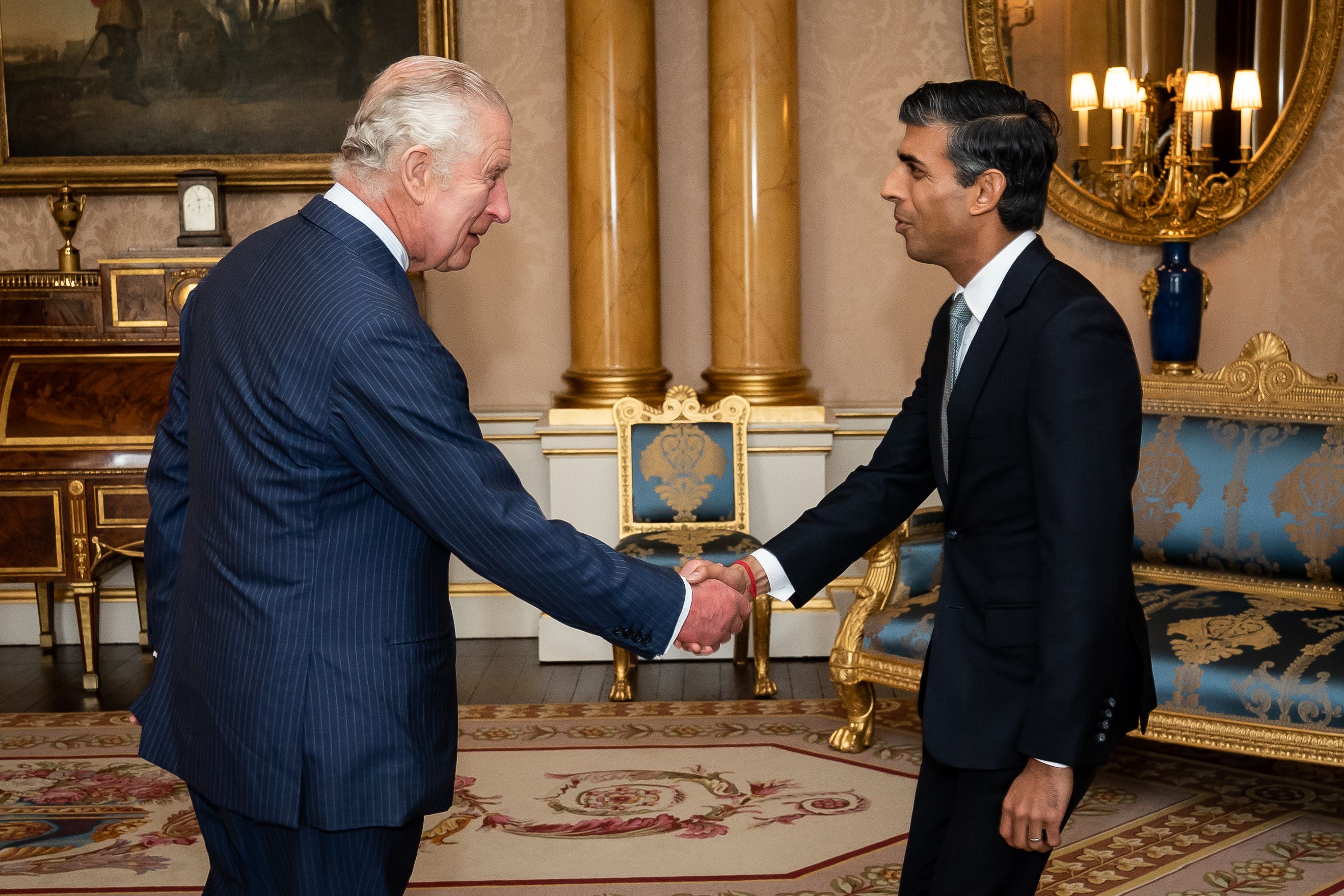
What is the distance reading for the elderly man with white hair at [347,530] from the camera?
1.58m

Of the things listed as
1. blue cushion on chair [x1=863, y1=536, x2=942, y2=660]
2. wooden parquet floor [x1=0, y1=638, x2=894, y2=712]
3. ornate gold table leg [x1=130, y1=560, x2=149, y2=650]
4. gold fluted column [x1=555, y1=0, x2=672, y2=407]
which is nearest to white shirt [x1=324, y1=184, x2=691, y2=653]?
blue cushion on chair [x1=863, y1=536, x2=942, y2=660]

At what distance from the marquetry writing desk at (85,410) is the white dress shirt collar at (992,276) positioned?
13.3 ft

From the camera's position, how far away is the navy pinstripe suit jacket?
61.9 inches

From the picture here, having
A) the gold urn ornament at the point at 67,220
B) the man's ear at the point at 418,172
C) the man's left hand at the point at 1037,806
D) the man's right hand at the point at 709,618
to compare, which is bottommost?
the man's left hand at the point at 1037,806

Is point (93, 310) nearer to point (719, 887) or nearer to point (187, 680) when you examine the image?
point (719, 887)

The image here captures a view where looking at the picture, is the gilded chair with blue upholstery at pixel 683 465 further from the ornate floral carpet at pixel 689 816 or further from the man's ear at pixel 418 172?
the man's ear at pixel 418 172

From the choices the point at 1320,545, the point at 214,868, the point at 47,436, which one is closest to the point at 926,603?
the point at 1320,545

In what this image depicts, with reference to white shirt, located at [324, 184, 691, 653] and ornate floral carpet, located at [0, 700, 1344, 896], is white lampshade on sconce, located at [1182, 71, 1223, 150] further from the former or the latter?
white shirt, located at [324, 184, 691, 653]

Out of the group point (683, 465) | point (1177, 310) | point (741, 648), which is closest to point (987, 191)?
point (683, 465)

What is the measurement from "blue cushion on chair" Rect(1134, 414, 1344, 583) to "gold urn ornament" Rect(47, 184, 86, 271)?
4340 millimetres

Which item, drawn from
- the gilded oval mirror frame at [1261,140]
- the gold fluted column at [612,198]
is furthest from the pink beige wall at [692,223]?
the gold fluted column at [612,198]

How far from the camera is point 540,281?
5902 millimetres

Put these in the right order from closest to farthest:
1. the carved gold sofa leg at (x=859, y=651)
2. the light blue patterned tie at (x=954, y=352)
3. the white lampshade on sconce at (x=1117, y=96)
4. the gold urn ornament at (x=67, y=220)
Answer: the light blue patterned tie at (x=954, y=352) < the carved gold sofa leg at (x=859, y=651) < the white lampshade on sconce at (x=1117, y=96) < the gold urn ornament at (x=67, y=220)

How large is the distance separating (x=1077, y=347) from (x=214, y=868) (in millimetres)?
1410
